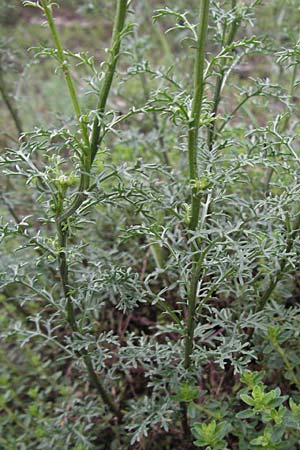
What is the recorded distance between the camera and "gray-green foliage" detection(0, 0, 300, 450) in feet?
3.41

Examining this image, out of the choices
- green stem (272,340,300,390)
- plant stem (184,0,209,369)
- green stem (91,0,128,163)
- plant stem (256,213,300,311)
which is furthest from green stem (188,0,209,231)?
green stem (272,340,300,390)

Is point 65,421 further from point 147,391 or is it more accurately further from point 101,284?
point 101,284

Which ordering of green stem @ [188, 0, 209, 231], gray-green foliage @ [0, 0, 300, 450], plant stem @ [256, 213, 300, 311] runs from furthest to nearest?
plant stem @ [256, 213, 300, 311] → gray-green foliage @ [0, 0, 300, 450] → green stem @ [188, 0, 209, 231]

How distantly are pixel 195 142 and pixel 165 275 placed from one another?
32.2 inches

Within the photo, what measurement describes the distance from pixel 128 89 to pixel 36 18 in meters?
1.80

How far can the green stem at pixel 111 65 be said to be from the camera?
97 centimetres

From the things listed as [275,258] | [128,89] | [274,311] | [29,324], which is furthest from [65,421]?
[128,89]

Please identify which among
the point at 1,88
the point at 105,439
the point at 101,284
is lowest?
the point at 105,439

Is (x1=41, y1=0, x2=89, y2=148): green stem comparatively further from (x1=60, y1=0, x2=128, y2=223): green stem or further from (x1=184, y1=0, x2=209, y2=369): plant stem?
(x1=184, y1=0, x2=209, y2=369): plant stem

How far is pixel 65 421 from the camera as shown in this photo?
4.79 feet

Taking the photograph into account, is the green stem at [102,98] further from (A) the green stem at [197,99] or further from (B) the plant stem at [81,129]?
(A) the green stem at [197,99]

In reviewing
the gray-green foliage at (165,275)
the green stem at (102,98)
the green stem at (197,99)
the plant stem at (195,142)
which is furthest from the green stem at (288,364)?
the green stem at (102,98)

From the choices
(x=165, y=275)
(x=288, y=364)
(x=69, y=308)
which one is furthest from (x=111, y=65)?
(x=165, y=275)

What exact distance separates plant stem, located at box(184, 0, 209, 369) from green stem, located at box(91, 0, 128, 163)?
145mm
